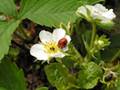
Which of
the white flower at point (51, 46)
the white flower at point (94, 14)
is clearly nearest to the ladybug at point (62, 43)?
the white flower at point (51, 46)

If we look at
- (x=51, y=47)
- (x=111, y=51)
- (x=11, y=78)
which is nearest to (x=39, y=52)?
(x=51, y=47)

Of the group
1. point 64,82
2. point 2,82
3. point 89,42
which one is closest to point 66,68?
point 64,82

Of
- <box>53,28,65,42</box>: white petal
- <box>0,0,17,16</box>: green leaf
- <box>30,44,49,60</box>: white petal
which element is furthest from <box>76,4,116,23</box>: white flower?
<box>0,0,17,16</box>: green leaf

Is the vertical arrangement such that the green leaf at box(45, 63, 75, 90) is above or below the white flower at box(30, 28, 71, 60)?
below

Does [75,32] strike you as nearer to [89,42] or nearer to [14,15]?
[89,42]

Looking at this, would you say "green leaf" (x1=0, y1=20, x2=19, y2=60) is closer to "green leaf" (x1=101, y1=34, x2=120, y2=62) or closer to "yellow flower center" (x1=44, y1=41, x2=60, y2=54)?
"yellow flower center" (x1=44, y1=41, x2=60, y2=54)

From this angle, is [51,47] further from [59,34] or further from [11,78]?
[11,78]

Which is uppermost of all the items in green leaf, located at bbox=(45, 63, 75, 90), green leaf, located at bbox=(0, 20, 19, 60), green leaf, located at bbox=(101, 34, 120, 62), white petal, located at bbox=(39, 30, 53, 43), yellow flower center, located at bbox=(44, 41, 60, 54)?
green leaf, located at bbox=(0, 20, 19, 60)

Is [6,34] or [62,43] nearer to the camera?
[62,43]

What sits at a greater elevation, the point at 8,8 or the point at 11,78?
the point at 8,8
